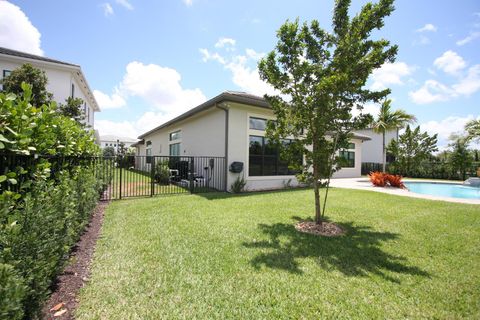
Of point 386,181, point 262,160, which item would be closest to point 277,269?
point 262,160

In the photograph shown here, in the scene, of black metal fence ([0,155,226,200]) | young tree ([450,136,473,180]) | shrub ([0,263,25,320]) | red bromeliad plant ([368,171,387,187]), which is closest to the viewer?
shrub ([0,263,25,320])

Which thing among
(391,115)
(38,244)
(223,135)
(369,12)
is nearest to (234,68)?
(223,135)

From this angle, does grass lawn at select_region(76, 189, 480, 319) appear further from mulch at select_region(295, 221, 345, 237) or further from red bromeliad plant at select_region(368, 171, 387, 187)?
red bromeliad plant at select_region(368, 171, 387, 187)

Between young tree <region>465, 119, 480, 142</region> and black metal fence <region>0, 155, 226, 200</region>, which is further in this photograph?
young tree <region>465, 119, 480, 142</region>

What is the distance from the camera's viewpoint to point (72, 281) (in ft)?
9.75

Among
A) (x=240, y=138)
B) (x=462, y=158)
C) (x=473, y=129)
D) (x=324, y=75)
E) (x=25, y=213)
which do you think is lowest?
(x=25, y=213)

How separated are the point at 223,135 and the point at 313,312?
9.18 m

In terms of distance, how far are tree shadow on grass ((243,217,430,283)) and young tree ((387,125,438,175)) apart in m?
21.1

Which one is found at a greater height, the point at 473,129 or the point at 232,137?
the point at 473,129

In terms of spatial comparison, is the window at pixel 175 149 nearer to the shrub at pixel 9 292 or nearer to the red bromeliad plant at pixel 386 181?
the red bromeliad plant at pixel 386 181

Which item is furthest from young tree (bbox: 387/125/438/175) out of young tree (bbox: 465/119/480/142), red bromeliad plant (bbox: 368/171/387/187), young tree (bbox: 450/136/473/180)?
red bromeliad plant (bbox: 368/171/387/187)

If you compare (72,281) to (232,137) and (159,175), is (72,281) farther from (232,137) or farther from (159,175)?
(159,175)

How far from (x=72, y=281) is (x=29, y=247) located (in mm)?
1455

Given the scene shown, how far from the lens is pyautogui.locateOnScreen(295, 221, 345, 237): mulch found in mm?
5156
